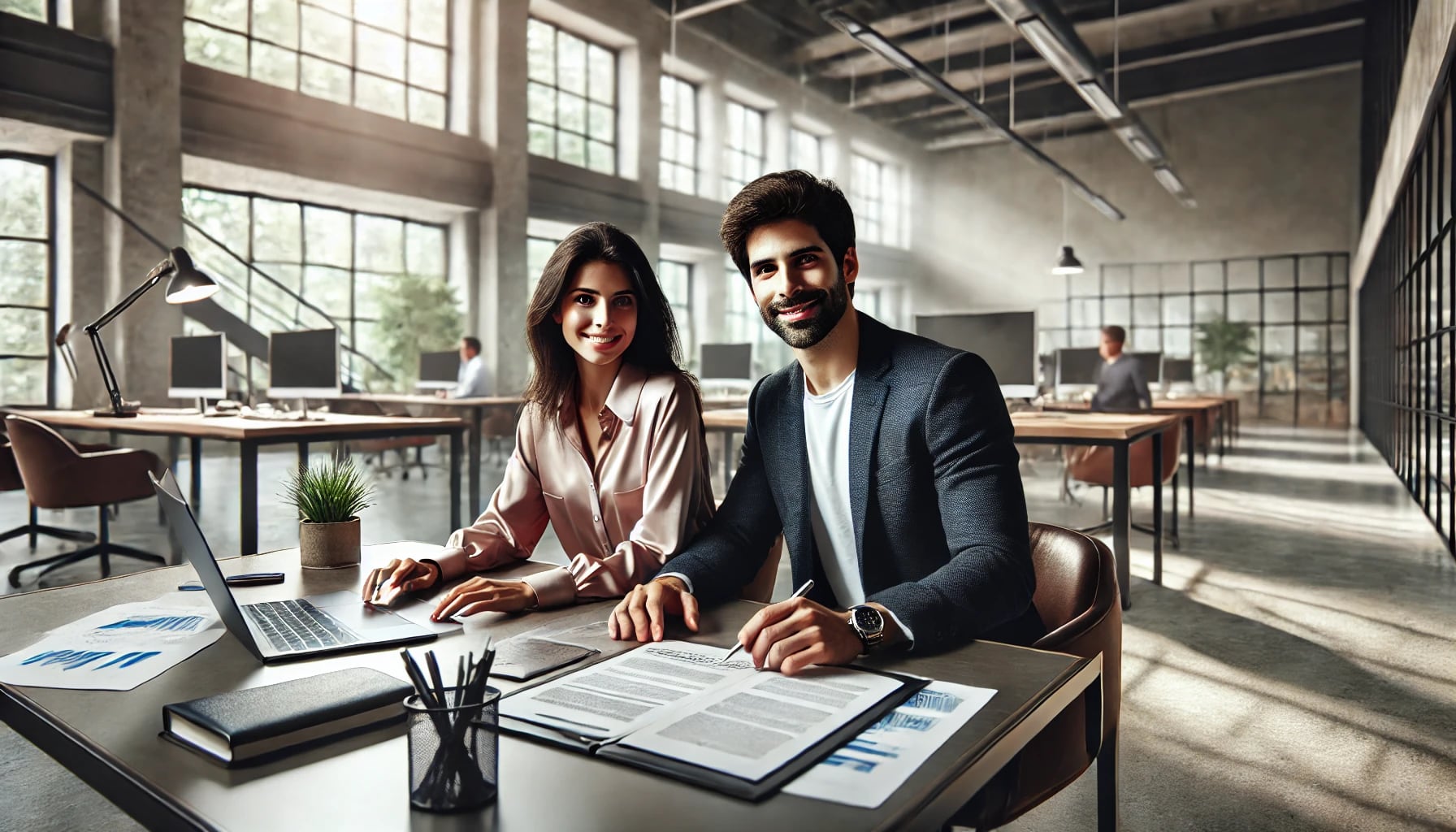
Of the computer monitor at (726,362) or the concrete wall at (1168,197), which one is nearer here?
the computer monitor at (726,362)

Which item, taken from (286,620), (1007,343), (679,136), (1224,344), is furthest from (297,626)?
(1224,344)

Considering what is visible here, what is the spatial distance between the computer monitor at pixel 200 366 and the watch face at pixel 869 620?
18.8 ft

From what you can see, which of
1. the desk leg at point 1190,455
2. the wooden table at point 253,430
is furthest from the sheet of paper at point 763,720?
the desk leg at point 1190,455

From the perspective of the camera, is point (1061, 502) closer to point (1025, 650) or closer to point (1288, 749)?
point (1288, 749)

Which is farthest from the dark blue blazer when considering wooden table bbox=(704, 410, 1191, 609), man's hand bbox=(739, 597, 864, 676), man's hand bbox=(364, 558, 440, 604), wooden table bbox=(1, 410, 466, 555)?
wooden table bbox=(1, 410, 466, 555)

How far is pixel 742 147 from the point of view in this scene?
15.5 meters

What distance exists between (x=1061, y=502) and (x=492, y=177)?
795cm

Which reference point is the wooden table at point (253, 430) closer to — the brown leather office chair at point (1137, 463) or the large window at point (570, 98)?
the brown leather office chair at point (1137, 463)

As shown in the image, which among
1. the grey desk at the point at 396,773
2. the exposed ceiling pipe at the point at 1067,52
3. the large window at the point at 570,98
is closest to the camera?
the grey desk at the point at 396,773

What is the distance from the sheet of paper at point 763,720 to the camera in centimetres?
73

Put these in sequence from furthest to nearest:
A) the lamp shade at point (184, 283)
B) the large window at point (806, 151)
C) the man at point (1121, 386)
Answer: the large window at point (806, 151) → the man at point (1121, 386) → the lamp shade at point (184, 283)

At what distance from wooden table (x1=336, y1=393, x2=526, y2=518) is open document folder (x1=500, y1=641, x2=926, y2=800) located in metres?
4.36

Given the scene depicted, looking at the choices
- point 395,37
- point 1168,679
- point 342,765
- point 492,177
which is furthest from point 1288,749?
point 395,37

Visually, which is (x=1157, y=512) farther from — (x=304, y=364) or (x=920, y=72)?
(x=920, y=72)
